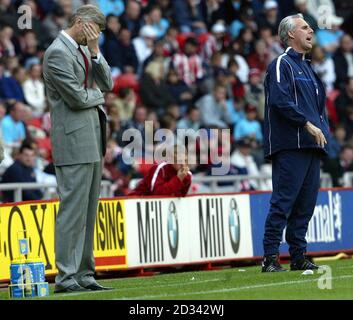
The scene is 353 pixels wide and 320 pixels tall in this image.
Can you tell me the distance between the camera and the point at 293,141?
12719 mm

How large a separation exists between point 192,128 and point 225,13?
5573mm

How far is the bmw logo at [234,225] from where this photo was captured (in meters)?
16.5

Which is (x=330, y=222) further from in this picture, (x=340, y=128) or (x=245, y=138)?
(x=340, y=128)

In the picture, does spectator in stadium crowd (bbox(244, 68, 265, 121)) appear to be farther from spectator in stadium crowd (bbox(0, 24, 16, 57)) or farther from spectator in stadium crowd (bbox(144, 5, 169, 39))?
spectator in stadium crowd (bbox(0, 24, 16, 57))

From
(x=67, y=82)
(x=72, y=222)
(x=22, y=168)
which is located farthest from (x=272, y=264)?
(x=22, y=168)

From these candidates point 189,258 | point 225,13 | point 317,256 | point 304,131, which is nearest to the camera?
point 304,131

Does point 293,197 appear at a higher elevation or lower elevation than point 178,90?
lower

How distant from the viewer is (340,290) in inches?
421

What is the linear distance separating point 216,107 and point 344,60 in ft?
15.9

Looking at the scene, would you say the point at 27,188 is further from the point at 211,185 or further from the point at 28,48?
the point at 28,48

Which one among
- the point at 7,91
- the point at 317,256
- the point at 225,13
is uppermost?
the point at 225,13

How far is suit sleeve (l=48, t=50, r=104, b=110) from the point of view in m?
11.2

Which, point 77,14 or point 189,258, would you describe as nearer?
point 77,14

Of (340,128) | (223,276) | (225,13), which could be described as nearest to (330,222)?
(223,276)
